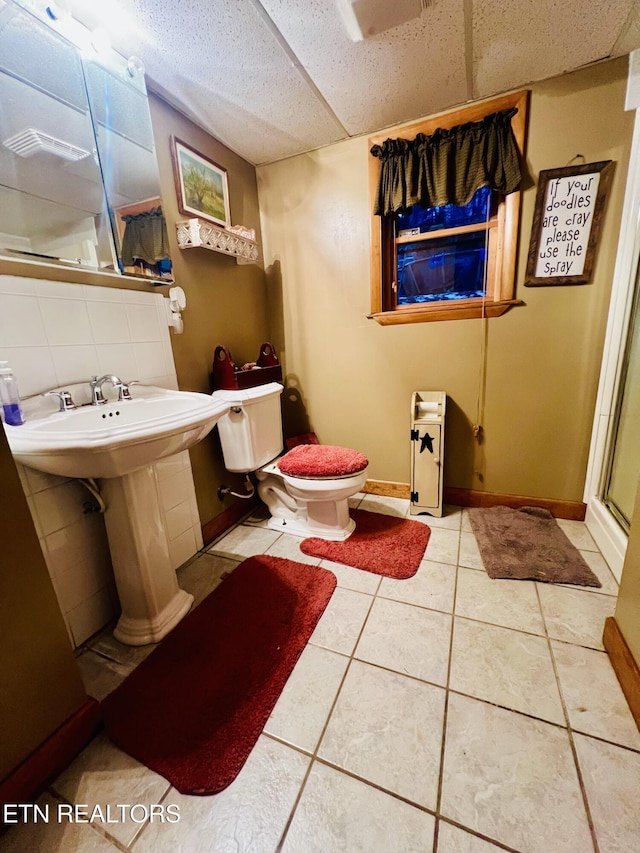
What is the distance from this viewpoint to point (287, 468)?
1649 millimetres

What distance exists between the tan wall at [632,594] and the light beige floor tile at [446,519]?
804 millimetres

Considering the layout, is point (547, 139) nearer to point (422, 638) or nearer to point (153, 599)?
point (422, 638)

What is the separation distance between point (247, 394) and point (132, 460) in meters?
0.82

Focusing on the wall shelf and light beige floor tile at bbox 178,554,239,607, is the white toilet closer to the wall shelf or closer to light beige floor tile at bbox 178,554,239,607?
light beige floor tile at bbox 178,554,239,607

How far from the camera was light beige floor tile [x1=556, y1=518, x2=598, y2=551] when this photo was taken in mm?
1571

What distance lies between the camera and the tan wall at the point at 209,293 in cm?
146

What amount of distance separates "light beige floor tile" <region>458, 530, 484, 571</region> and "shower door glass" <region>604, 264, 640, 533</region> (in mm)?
597

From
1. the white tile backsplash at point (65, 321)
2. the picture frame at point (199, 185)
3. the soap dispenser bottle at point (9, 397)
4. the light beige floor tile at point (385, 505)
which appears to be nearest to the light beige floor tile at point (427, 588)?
the light beige floor tile at point (385, 505)

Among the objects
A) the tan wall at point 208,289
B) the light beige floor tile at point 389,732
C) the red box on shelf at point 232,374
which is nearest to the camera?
the light beige floor tile at point 389,732

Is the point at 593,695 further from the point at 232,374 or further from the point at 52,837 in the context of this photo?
the point at 232,374

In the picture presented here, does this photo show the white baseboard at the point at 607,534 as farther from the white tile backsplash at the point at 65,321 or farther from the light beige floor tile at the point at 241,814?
the white tile backsplash at the point at 65,321

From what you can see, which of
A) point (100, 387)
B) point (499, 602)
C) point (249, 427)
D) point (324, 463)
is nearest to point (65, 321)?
point (100, 387)

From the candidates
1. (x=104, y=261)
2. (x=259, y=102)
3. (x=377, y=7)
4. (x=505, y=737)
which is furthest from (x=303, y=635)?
(x=259, y=102)

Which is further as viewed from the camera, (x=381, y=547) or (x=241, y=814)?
(x=381, y=547)
